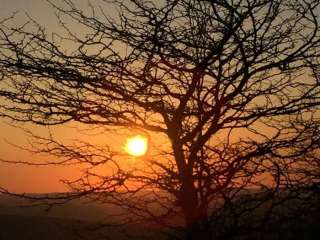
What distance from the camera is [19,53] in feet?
17.0

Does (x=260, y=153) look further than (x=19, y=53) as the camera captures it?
No

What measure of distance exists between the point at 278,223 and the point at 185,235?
2.88 feet

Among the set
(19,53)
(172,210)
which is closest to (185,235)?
(172,210)

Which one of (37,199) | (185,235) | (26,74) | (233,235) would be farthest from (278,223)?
(26,74)

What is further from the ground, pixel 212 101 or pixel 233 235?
pixel 212 101

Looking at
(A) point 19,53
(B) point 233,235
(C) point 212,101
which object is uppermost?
(A) point 19,53

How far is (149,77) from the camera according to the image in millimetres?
5238

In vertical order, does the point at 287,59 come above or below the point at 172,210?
above

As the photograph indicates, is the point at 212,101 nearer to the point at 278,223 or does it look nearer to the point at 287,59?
the point at 287,59

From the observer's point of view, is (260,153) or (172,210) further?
(172,210)

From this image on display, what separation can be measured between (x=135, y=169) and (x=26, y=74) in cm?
132

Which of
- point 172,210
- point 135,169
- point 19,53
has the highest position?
point 19,53

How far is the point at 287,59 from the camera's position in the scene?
495cm

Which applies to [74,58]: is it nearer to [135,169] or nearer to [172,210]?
[135,169]
